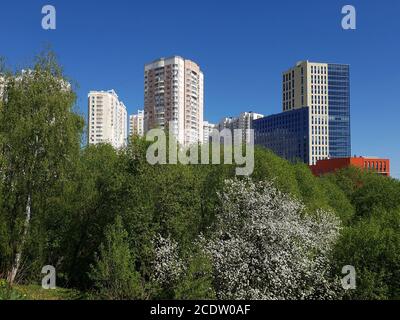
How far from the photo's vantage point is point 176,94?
12312 centimetres

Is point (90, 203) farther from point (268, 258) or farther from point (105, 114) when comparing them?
point (105, 114)

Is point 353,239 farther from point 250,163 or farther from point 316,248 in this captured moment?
A: point 250,163

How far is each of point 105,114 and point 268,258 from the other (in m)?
120

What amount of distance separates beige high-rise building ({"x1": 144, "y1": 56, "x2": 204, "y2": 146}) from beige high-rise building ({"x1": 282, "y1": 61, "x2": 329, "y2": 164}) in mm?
70389

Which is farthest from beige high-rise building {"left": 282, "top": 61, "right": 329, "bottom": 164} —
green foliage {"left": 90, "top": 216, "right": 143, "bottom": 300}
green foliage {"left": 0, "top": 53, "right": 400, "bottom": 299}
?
green foliage {"left": 90, "top": 216, "right": 143, "bottom": 300}

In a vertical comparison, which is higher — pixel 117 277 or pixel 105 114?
pixel 105 114

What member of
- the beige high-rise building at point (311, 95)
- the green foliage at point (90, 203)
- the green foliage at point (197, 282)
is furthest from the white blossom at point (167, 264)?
the beige high-rise building at point (311, 95)

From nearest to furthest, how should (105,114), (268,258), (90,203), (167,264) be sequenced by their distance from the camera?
(268,258)
(167,264)
(90,203)
(105,114)

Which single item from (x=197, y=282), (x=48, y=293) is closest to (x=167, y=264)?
(x=197, y=282)

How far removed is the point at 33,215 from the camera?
104ft

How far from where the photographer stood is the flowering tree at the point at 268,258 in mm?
26219

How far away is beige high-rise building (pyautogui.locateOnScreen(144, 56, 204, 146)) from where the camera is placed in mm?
122312

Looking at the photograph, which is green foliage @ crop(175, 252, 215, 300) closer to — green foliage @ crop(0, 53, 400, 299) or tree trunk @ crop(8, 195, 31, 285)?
green foliage @ crop(0, 53, 400, 299)

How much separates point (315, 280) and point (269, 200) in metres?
5.68
